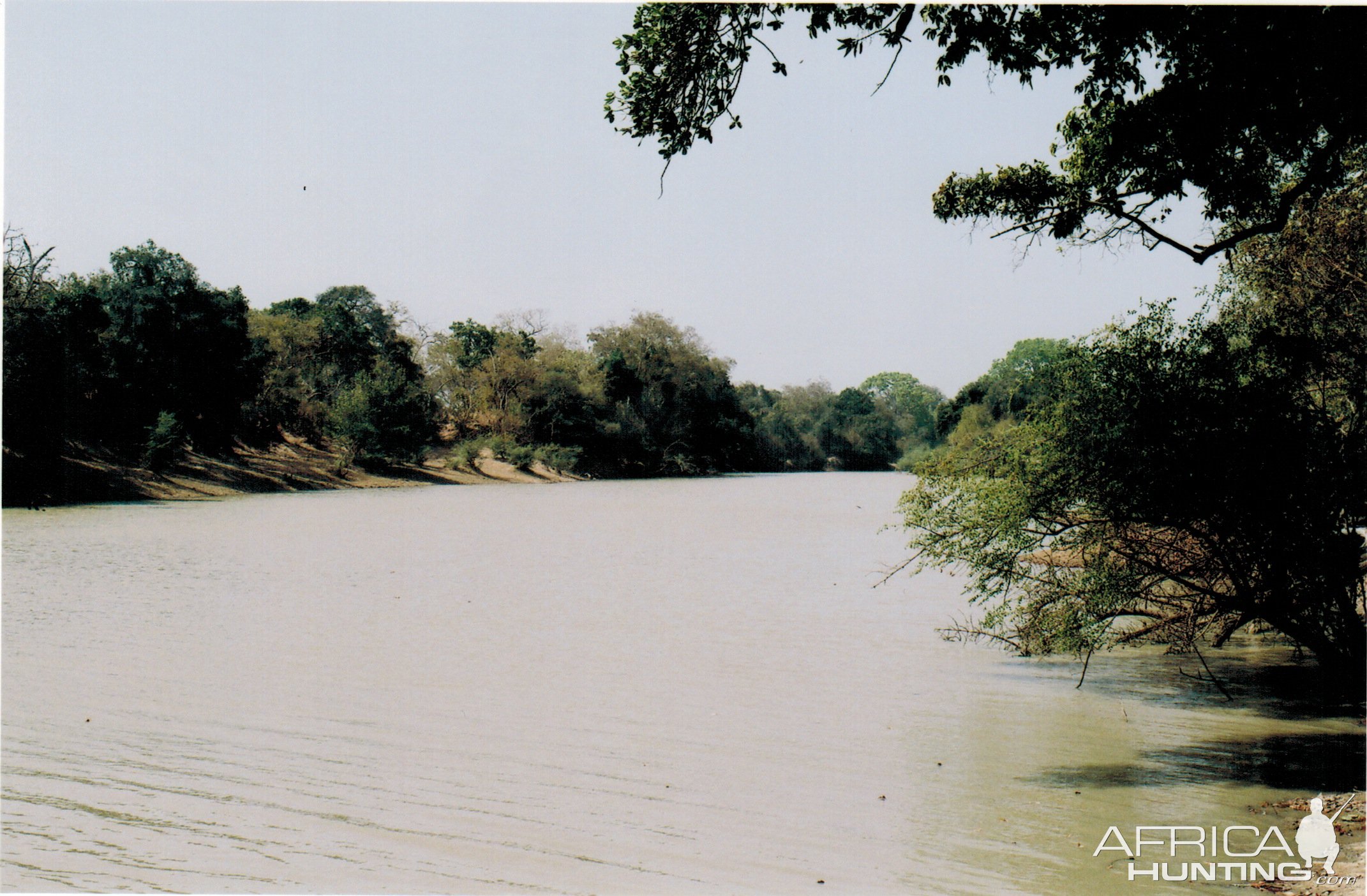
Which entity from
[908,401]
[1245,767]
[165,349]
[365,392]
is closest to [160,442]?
[165,349]

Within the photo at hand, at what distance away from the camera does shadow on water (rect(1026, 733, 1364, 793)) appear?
7340 mm

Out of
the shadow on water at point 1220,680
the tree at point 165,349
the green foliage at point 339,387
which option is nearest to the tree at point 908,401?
the green foliage at point 339,387

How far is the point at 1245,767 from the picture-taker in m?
7.73

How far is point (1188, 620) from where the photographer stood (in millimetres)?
8828

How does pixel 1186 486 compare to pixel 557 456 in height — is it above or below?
below

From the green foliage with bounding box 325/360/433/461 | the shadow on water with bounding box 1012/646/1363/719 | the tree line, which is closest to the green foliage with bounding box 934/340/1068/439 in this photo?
the shadow on water with bounding box 1012/646/1363/719

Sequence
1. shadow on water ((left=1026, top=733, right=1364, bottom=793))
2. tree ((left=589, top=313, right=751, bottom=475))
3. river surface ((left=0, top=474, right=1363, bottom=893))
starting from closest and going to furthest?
1. river surface ((left=0, top=474, right=1363, bottom=893))
2. shadow on water ((left=1026, top=733, right=1364, bottom=793))
3. tree ((left=589, top=313, right=751, bottom=475))

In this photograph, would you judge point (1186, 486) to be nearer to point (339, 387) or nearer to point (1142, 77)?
point (1142, 77)

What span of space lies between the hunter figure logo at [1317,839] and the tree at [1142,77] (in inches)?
180

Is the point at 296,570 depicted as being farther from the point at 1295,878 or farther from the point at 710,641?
the point at 1295,878

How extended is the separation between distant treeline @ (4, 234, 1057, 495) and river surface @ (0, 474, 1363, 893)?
3132mm

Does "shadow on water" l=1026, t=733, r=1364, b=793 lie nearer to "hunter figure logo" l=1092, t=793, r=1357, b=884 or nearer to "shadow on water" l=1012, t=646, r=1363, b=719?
"hunter figure logo" l=1092, t=793, r=1357, b=884

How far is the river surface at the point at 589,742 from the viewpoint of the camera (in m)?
5.61

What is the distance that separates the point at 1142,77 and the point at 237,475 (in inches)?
1585
